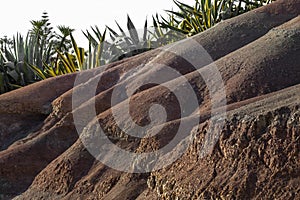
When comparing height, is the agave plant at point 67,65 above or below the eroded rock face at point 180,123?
below

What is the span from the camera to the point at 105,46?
63.0ft

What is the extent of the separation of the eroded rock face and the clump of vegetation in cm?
448

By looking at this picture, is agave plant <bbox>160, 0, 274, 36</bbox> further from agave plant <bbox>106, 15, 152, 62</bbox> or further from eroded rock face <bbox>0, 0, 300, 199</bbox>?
eroded rock face <bbox>0, 0, 300, 199</bbox>

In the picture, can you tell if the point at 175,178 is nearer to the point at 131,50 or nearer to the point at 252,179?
the point at 252,179

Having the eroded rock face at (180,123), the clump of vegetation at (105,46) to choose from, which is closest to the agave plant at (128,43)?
the clump of vegetation at (105,46)

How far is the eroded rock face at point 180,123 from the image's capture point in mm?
8172

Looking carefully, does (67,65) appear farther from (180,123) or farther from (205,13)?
(180,123)

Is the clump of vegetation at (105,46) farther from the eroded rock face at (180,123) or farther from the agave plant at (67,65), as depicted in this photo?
the eroded rock face at (180,123)

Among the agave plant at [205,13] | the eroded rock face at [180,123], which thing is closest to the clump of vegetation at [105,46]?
the agave plant at [205,13]

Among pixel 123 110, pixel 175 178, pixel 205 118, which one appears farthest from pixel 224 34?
pixel 175 178

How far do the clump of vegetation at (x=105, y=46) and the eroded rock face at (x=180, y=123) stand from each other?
14.7 feet

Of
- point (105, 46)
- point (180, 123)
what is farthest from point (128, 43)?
point (180, 123)

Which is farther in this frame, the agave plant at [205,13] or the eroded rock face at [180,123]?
the agave plant at [205,13]

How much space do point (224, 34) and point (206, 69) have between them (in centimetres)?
209
